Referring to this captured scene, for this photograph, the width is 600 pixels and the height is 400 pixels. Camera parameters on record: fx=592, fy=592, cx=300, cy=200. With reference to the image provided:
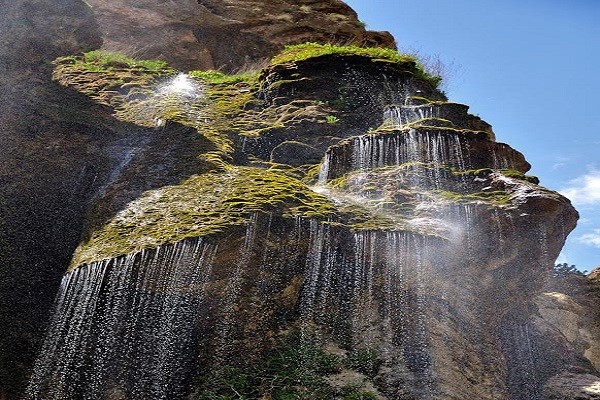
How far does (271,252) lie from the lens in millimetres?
9422

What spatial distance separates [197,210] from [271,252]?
1.48 metres

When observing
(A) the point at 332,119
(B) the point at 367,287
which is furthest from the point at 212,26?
(B) the point at 367,287

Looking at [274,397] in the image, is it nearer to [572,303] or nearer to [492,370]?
[492,370]

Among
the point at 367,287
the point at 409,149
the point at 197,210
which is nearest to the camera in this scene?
the point at 367,287

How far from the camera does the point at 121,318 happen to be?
29.8ft

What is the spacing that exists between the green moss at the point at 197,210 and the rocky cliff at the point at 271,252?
1.7 inches

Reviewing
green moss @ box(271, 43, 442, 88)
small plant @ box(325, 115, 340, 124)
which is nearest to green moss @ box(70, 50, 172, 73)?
green moss @ box(271, 43, 442, 88)

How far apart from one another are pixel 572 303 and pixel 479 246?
11.5m

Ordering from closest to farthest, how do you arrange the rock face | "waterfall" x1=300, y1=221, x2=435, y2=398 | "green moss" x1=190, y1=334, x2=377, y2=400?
"green moss" x1=190, y1=334, x2=377, y2=400 → "waterfall" x1=300, y1=221, x2=435, y2=398 → the rock face

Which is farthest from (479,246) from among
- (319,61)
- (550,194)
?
(319,61)

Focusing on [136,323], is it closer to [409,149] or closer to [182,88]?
[409,149]

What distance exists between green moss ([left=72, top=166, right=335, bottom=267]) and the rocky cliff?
43 millimetres

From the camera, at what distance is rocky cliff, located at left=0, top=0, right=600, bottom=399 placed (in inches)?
354

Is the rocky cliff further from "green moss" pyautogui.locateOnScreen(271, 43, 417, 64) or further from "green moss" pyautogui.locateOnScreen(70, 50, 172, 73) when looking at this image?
"green moss" pyautogui.locateOnScreen(70, 50, 172, 73)
